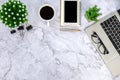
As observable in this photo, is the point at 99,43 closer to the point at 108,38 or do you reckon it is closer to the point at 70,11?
the point at 108,38

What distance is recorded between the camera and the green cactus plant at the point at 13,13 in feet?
4.58

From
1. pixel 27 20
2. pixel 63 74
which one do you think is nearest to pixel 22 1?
pixel 27 20

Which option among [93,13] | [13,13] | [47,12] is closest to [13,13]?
[13,13]

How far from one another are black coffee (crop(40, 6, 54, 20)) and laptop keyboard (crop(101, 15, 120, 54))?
7.2 inches

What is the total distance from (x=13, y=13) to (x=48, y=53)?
0.20m

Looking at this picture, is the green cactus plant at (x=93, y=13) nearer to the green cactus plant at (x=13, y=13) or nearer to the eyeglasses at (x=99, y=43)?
the eyeglasses at (x=99, y=43)

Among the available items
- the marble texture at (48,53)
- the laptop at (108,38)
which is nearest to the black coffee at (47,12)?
the marble texture at (48,53)

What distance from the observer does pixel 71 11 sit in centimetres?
147

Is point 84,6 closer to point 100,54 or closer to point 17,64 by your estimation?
point 100,54

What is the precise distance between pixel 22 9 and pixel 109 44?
33cm

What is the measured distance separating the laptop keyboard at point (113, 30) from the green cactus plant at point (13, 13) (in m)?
0.29

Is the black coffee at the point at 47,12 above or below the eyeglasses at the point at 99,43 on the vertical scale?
above

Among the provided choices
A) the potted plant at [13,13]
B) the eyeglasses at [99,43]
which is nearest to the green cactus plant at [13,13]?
the potted plant at [13,13]

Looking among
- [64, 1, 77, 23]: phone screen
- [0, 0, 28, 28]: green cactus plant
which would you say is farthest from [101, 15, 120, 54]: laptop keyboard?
[0, 0, 28, 28]: green cactus plant
